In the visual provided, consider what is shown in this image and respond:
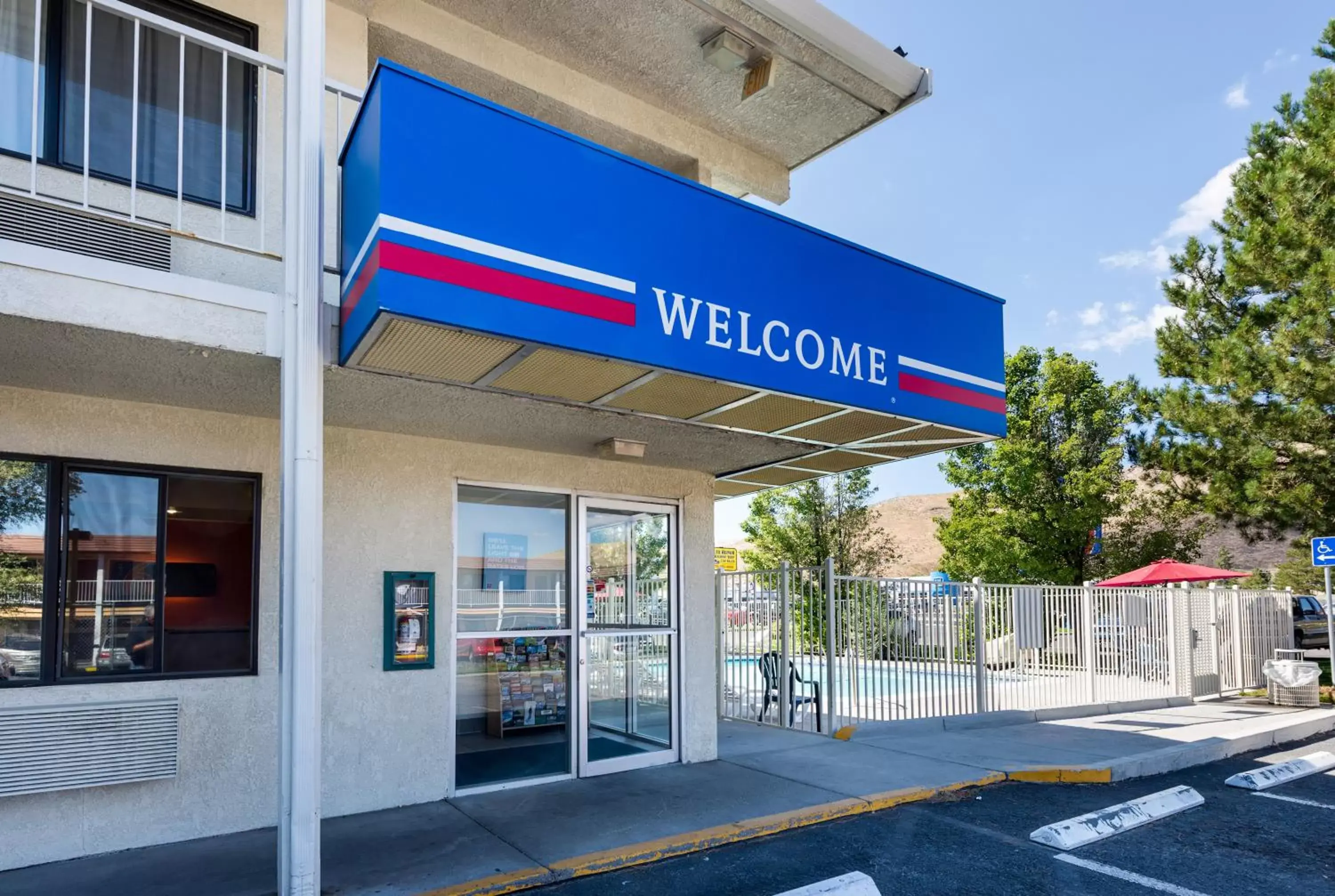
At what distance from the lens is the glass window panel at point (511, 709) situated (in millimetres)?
7336

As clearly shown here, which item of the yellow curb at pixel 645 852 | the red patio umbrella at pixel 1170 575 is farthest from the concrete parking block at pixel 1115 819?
the red patio umbrella at pixel 1170 575

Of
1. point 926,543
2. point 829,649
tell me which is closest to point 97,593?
point 829,649

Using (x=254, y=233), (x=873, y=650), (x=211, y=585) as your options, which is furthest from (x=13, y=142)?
(x=873, y=650)

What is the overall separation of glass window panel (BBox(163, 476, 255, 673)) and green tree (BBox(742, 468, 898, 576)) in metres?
21.0

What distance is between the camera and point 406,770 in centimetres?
680

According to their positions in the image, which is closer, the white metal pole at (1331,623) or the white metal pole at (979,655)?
the white metal pole at (979,655)

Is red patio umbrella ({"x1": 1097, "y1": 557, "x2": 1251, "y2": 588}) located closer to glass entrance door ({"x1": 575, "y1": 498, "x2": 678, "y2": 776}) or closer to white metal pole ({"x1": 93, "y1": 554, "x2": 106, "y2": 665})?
glass entrance door ({"x1": 575, "y1": 498, "x2": 678, "y2": 776})

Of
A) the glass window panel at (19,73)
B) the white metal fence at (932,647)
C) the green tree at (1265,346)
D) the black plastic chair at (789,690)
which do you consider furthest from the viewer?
the green tree at (1265,346)

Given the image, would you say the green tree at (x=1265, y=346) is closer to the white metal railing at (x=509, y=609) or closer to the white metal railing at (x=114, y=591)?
the white metal railing at (x=509, y=609)

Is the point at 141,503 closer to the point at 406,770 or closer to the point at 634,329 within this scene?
Result: the point at 406,770

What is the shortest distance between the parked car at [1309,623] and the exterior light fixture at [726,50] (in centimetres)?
2012

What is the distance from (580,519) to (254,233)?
3638 mm

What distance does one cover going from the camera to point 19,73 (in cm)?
545

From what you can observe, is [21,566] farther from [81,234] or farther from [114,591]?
[81,234]
